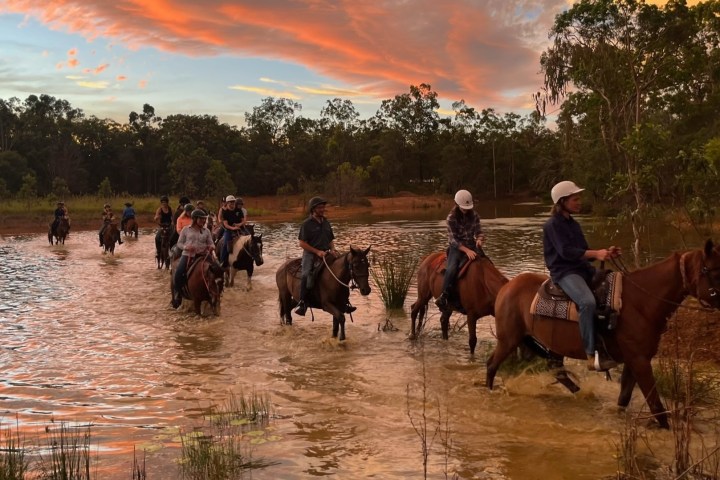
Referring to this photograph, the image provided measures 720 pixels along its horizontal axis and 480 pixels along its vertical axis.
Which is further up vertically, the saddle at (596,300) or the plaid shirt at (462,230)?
the plaid shirt at (462,230)

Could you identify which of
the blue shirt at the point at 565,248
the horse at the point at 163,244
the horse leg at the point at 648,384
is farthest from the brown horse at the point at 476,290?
the horse at the point at 163,244

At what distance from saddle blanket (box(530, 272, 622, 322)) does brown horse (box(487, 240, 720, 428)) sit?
0.27 ft

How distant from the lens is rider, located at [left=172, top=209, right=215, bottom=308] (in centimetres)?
1213

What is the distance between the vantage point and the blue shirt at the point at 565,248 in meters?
6.25

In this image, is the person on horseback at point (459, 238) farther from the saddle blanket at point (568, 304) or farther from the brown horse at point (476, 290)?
the saddle blanket at point (568, 304)

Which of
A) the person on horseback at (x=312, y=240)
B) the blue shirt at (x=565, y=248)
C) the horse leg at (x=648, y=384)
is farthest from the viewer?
the person on horseback at (x=312, y=240)

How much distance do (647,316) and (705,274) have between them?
70 cm

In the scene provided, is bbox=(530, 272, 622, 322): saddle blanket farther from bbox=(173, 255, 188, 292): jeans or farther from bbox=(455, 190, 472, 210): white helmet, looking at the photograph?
bbox=(173, 255, 188, 292): jeans

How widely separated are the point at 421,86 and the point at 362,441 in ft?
315

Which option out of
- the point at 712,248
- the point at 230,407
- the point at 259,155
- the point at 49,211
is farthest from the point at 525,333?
the point at 259,155

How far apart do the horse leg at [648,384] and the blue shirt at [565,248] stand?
1003 mm

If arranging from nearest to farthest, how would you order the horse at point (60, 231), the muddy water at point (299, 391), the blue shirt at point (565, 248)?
1. the muddy water at point (299, 391)
2. the blue shirt at point (565, 248)
3. the horse at point (60, 231)

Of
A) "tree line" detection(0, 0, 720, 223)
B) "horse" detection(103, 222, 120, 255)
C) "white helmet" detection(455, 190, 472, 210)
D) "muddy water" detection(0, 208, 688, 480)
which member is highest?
"tree line" detection(0, 0, 720, 223)

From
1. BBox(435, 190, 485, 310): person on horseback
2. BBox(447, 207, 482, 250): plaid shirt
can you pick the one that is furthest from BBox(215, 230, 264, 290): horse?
BBox(447, 207, 482, 250): plaid shirt
